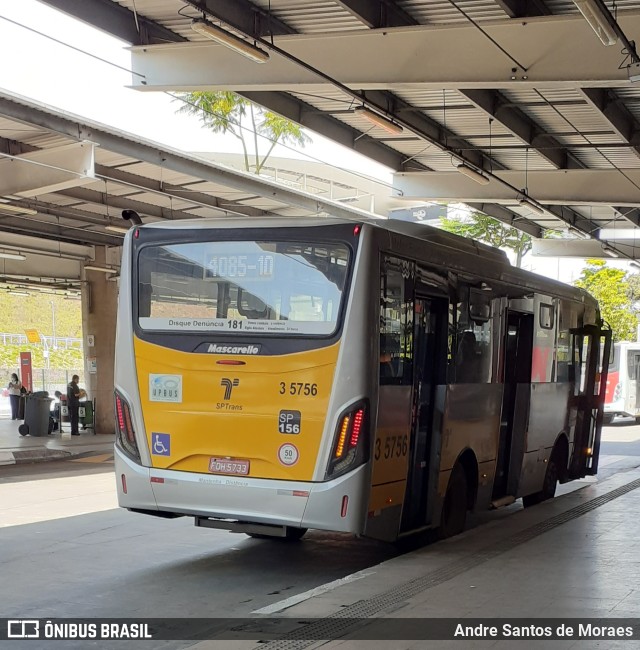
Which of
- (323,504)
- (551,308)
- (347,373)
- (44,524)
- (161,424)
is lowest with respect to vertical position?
(44,524)

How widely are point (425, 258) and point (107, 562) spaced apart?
168 inches

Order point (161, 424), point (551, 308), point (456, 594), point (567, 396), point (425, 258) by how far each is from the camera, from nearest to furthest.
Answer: point (456, 594)
point (161, 424)
point (425, 258)
point (551, 308)
point (567, 396)

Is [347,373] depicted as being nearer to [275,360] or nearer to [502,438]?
[275,360]

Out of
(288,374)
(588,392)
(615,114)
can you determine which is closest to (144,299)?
(288,374)

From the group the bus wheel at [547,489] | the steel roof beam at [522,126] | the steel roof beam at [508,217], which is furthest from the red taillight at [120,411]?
the steel roof beam at [508,217]

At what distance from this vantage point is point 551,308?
45.4 feet

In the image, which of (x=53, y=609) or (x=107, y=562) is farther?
(x=107, y=562)

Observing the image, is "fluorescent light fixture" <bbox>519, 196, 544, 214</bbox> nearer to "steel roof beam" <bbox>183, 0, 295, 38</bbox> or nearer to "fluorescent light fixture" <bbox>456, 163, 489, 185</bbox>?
"fluorescent light fixture" <bbox>456, 163, 489, 185</bbox>

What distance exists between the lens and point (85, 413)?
31406mm

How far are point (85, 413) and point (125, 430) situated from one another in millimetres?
22773

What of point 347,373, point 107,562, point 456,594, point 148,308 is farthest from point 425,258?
point 107,562

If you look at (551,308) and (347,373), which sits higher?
(551,308)

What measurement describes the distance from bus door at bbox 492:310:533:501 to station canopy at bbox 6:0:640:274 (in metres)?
3.59

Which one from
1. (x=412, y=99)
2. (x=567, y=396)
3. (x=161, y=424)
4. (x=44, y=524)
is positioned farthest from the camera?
(x=412, y=99)
